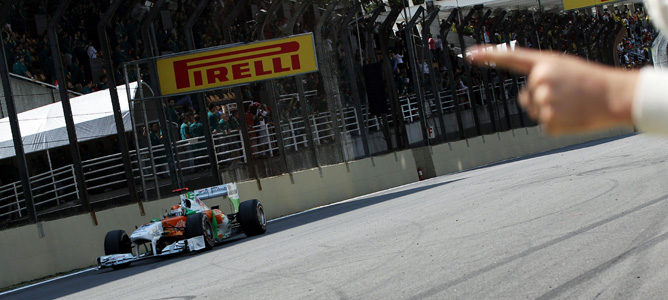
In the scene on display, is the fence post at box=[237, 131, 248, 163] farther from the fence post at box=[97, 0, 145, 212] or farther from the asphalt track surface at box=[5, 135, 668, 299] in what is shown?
the asphalt track surface at box=[5, 135, 668, 299]

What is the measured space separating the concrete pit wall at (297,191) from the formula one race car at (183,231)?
152cm

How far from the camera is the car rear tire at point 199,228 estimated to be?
531 inches

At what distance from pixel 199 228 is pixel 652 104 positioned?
489 inches

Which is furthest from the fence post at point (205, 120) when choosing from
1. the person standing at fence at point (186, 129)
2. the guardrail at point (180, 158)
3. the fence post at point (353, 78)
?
the fence post at point (353, 78)

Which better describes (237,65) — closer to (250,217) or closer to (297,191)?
(297,191)

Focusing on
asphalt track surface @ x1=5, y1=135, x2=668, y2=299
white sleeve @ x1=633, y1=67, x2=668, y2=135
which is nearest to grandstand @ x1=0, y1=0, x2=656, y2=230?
asphalt track surface @ x1=5, y1=135, x2=668, y2=299

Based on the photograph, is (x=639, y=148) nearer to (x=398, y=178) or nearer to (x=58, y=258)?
(x=398, y=178)

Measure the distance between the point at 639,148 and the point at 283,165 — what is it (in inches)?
308

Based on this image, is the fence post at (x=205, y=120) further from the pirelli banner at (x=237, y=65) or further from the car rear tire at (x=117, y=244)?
the car rear tire at (x=117, y=244)

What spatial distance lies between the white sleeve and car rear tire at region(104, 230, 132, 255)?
12748mm

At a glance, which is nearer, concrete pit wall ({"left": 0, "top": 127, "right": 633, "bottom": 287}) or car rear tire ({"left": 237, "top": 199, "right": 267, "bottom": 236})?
concrete pit wall ({"left": 0, "top": 127, "right": 633, "bottom": 287})

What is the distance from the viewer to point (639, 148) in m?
20.9

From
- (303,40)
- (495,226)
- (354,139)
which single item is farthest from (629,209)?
(354,139)

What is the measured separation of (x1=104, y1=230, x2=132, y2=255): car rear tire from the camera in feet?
44.6
